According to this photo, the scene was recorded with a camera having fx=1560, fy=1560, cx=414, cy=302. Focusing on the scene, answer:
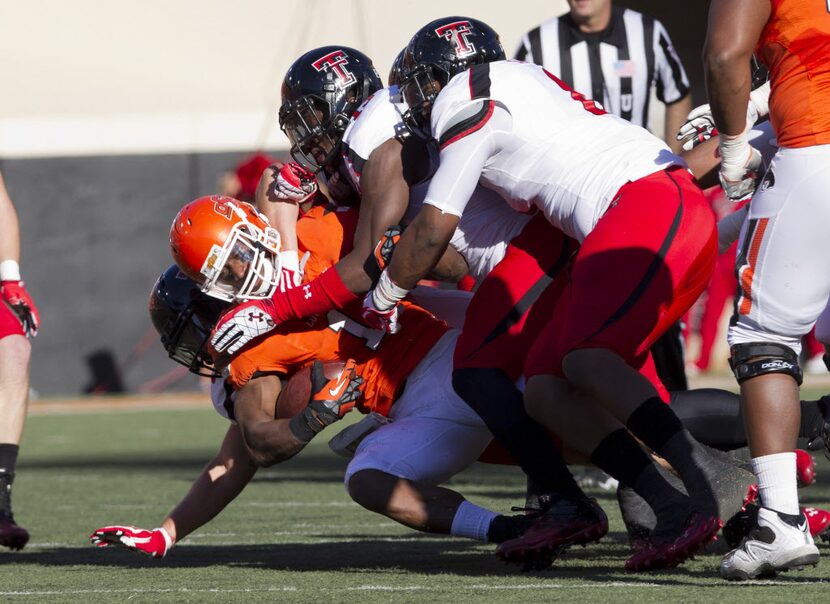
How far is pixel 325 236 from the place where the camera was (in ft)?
15.4

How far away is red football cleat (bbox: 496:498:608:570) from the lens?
3.90 m

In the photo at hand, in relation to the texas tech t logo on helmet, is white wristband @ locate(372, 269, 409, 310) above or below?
below

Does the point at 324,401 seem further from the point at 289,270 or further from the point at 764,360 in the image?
the point at 764,360

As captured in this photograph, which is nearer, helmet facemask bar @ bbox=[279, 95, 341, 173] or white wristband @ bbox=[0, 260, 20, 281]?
helmet facemask bar @ bbox=[279, 95, 341, 173]

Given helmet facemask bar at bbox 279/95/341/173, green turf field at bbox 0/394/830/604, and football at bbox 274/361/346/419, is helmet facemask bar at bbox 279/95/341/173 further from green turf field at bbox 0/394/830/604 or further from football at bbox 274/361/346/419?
green turf field at bbox 0/394/830/604

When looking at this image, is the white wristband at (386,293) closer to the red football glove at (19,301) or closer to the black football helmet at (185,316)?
the black football helmet at (185,316)

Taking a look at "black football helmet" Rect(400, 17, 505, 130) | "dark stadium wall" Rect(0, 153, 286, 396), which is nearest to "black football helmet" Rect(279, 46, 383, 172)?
"black football helmet" Rect(400, 17, 505, 130)

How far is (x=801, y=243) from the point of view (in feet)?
11.7

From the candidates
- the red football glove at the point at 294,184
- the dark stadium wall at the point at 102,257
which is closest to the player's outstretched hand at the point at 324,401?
the red football glove at the point at 294,184

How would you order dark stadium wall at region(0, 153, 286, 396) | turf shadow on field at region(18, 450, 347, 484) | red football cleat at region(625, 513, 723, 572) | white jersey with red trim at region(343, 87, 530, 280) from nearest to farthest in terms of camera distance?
1. red football cleat at region(625, 513, 723, 572)
2. white jersey with red trim at region(343, 87, 530, 280)
3. turf shadow on field at region(18, 450, 347, 484)
4. dark stadium wall at region(0, 153, 286, 396)

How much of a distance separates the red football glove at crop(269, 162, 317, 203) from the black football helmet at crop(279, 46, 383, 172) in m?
0.03

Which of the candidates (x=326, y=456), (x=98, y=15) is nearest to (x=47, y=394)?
(x=98, y=15)

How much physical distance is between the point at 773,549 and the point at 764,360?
1.44 ft

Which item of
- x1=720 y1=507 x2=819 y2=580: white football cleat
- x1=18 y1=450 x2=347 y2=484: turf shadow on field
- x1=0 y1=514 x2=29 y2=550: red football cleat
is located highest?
x1=720 y1=507 x2=819 y2=580: white football cleat
